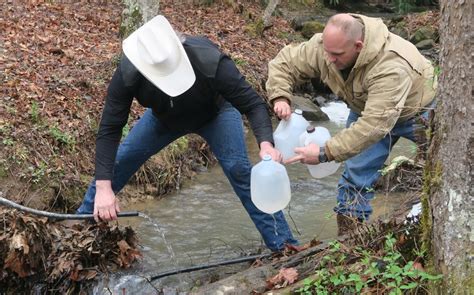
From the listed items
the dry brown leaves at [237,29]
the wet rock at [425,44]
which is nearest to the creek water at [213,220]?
the dry brown leaves at [237,29]

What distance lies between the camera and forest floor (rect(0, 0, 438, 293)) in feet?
14.9

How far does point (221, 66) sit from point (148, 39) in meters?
0.50

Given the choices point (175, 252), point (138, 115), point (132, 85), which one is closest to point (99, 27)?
point (138, 115)

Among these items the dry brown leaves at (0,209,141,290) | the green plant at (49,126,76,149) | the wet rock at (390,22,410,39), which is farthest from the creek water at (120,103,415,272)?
the wet rock at (390,22,410,39)

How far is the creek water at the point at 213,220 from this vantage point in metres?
5.27

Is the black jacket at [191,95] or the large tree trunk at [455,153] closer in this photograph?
the large tree trunk at [455,153]

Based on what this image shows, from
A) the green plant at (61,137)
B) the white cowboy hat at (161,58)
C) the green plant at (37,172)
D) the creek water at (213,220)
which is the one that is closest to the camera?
the white cowboy hat at (161,58)

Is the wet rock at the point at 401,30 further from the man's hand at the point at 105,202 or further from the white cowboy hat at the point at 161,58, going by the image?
the man's hand at the point at 105,202

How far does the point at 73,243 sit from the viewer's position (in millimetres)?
4590

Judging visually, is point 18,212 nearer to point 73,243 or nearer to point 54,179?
point 73,243

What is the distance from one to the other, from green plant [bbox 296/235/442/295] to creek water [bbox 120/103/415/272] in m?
1.12

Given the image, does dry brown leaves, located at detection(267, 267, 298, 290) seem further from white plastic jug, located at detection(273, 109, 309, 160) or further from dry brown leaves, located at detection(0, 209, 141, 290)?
dry brown leaves, located at detection(0, 209, 141, 290)

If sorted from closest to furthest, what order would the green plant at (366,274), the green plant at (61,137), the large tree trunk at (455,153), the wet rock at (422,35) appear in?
the large tree trunk at (455,153), the green plant at (366,274), the green plant at (61,137), the wet rock at (422,35)

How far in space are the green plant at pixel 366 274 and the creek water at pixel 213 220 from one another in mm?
1121
